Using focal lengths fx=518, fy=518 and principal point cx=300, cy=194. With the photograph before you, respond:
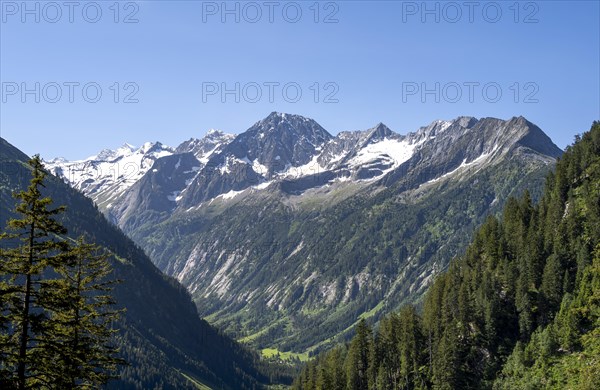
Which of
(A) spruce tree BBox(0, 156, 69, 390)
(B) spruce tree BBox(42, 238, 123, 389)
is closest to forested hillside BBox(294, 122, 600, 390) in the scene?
(B) spruce tree BBox(42, 238, 123, 389)

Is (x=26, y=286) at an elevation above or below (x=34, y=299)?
above

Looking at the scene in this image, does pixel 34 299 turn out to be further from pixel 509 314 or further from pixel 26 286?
pixel 509 314

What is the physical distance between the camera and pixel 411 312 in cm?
12925

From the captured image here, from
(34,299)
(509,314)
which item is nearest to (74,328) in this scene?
(34,299)

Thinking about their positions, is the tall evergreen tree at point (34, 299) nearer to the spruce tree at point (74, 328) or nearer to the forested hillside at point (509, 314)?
the spruce tree at point (74, 328)

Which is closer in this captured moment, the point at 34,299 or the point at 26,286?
the point at 34,299

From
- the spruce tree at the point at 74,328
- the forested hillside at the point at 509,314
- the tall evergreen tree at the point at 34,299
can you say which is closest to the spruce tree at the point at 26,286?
the tall evergreen tree at the point at 34,299

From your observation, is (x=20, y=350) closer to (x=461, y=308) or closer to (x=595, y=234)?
(x=461, y=308)

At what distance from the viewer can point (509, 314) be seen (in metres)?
114

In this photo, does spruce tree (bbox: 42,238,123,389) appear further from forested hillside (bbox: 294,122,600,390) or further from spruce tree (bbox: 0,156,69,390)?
forested hillside (bbox: 294,122,600,390)

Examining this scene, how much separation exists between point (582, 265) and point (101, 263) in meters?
100

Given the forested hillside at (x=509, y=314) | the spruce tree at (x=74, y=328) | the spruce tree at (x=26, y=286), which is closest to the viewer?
the spruce tree at (x=26, y=286)

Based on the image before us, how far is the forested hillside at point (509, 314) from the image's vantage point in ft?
316

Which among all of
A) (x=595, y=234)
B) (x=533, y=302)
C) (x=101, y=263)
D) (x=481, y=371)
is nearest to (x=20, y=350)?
(x=101, y=263)
